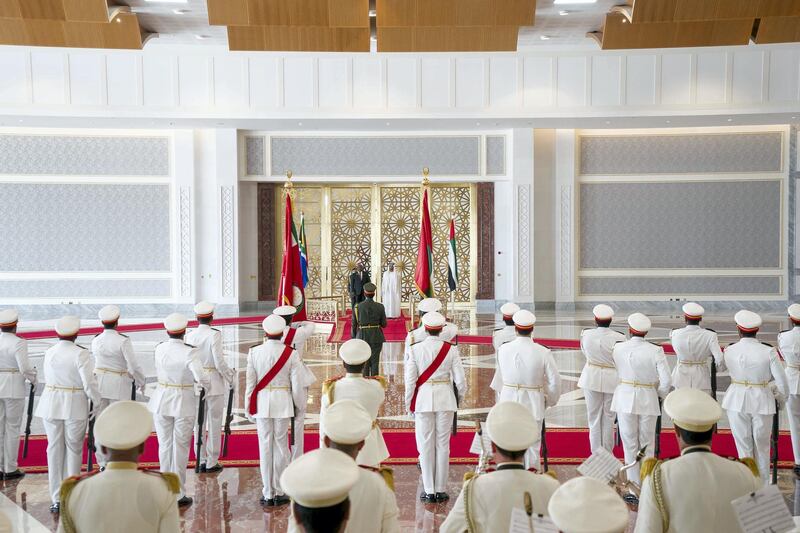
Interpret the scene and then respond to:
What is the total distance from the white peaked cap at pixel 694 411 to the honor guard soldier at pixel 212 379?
3.89 m

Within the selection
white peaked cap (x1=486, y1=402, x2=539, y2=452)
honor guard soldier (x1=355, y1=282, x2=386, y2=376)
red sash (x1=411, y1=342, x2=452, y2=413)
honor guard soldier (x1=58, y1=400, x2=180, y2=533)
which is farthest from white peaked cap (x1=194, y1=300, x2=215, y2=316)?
white peaked cap (x1=486, y1=402, x2=539, y2=452)

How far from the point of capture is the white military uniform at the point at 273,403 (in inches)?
202

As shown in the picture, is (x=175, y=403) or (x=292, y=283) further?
(x=292, y=283)

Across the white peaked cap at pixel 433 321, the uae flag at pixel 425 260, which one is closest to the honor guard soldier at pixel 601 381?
the white peaked cap at pixel 433 321

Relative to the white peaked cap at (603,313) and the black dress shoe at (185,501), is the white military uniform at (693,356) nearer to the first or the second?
the white peaked cap at (603,313)

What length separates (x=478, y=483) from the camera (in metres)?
2.49

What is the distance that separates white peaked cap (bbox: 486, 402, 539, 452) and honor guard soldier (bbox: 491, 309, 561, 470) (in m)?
2.62

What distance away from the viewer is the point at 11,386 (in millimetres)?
5586

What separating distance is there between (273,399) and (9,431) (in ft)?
7.50

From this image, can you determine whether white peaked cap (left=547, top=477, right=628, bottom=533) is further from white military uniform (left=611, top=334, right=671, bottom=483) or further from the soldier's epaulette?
white military uniform (left=611, top=334, right=671, bottom=483)

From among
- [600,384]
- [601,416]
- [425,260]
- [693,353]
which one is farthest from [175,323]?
[425,260]

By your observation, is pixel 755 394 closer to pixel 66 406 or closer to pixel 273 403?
pixel 273 403

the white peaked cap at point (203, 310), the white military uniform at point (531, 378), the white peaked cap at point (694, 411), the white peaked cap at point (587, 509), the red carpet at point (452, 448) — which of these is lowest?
the red carpet at point (452, 448)

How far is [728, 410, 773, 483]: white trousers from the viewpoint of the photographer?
17.5 feet
